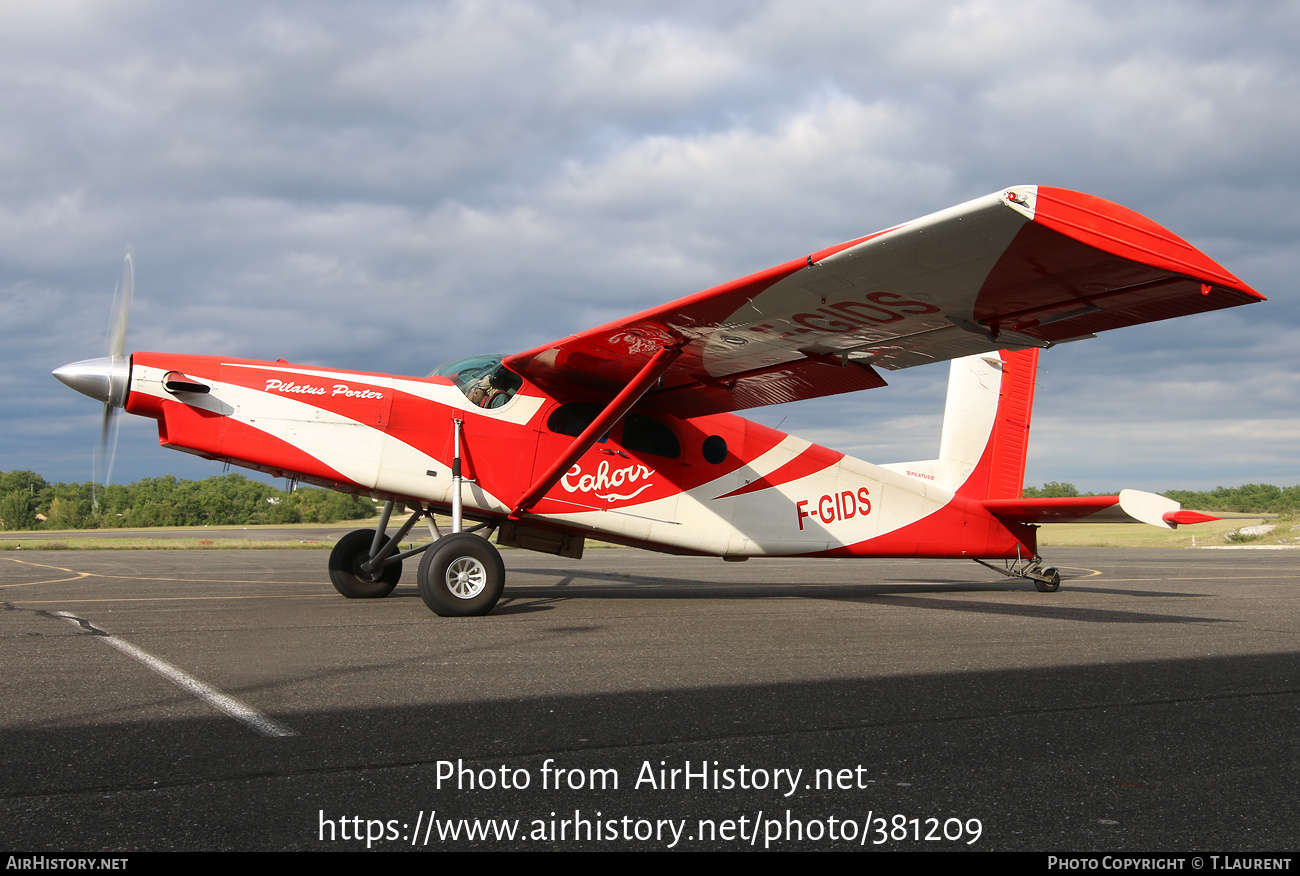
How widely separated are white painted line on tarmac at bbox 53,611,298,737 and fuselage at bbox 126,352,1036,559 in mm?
2770

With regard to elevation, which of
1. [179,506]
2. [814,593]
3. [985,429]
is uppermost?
[985,429]

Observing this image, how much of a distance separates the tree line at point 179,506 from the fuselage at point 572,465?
2586 inches

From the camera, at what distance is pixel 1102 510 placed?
1039 cm

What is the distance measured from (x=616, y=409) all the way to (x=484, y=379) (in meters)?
1.84

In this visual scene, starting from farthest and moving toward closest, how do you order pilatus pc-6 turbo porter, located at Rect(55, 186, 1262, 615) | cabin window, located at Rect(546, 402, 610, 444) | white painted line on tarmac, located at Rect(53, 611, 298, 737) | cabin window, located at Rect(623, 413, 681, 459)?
cabin window, located at Rect(623, 413, 681, 459)
cabin window, located at Rect(546, 402, 610, 444)
pilatus pc-6 turbo porter, located at Rect(55, 186, 1262, 615)
white painted line on tarmac, located at Rect(53, 611, 298, 737)

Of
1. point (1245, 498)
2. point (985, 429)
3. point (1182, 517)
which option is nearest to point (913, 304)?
point (1182, 517)

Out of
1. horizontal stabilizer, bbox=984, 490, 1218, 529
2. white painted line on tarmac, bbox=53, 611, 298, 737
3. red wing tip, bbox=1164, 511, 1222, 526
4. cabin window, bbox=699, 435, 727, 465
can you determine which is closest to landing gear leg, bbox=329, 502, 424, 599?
white painted line on tarmac, bbox=53, 611, 298, 737

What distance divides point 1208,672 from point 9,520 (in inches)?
3956

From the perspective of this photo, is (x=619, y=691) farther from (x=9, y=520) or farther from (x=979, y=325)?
(x=9, y=520)

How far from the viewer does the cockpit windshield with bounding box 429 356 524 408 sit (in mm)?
9500

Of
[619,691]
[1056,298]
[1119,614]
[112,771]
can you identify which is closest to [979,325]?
[1056,298]

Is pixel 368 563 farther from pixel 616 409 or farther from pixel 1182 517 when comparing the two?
pixel 1182 517

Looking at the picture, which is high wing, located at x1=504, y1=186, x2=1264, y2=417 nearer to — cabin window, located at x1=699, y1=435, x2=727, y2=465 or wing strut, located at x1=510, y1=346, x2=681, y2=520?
wing strut, located at x1=510, y1=346, x2=681, y2=520

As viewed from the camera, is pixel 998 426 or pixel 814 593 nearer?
pixel 814 593
